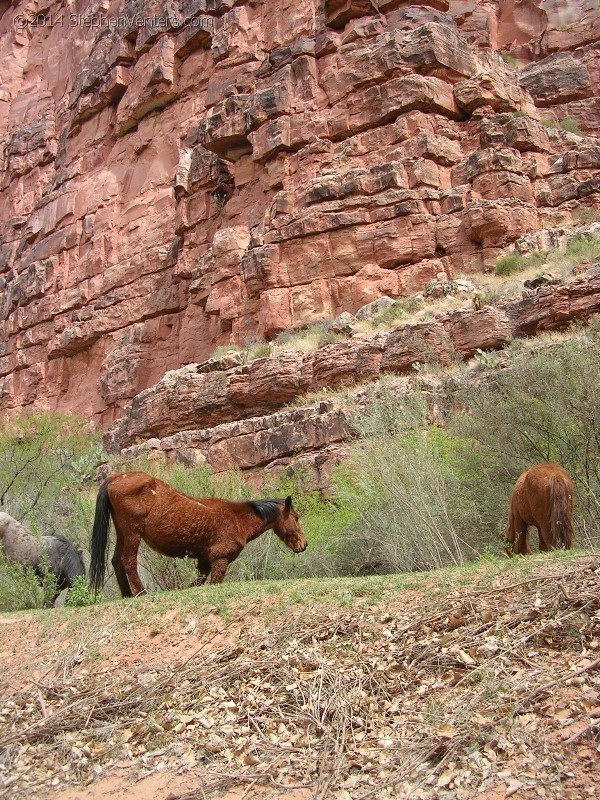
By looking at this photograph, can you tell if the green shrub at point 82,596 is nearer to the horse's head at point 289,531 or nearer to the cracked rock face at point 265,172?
the horse's head at point 289,531

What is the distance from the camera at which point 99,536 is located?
360 inches

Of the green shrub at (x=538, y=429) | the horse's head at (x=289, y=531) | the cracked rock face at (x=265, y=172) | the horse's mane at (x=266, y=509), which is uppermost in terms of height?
the cracked rock face at (x=265, y=172)

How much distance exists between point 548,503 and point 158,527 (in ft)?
15.5

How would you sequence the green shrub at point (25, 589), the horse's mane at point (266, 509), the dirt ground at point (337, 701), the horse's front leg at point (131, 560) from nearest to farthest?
the dirt ground at point (337, 701)
the horse's front leg at point (131, 560)
the horse's mane at point (266, 509)
the green shrub at point (25, 589)

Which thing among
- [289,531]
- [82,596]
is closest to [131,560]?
[82,596]

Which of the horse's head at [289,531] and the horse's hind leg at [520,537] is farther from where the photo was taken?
the horse's head at [289,531]

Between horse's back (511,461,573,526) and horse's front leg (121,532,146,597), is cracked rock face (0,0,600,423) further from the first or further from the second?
horse's back (511,461,573,526)

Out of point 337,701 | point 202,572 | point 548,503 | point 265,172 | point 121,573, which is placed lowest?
point 337,701

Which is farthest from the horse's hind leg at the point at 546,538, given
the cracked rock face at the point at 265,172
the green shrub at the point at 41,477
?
the cracked rock face at the point at 265,172

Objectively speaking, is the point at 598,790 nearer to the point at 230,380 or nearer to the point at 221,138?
the point at 230,380

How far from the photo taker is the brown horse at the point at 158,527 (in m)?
8.92

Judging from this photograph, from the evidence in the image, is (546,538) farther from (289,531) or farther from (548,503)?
(289,531)

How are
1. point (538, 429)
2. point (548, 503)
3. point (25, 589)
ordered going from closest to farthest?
point (548, 503), point (25, 589), point (538, 429)

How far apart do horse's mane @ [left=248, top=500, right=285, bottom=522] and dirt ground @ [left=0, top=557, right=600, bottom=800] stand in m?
3.07
